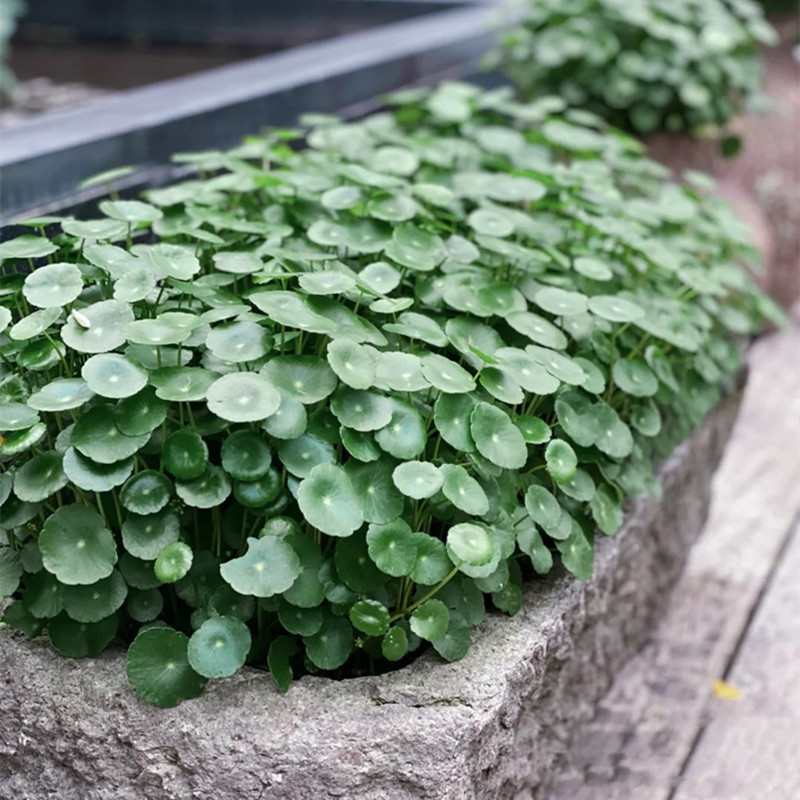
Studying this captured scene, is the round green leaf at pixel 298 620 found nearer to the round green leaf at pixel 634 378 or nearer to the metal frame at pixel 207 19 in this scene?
the round green leaf at pixel 634 378

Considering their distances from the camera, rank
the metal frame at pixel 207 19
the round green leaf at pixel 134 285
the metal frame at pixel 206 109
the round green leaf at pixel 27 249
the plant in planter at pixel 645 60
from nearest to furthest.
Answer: the round green leaf at pixel 134 285
the round green leaf at pixel 27 249
the metal frame at pixel 206 109
the plant in planter at pixel 645 60
the metal frame at pixel 207 19

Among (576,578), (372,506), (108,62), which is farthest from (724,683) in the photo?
(108,62)

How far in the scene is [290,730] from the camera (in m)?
1.44

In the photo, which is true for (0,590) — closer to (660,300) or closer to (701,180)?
(660,300)

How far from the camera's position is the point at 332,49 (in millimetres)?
3854

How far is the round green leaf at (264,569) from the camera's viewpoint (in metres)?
1.44

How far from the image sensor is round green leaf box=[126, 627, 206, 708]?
4.82 feet

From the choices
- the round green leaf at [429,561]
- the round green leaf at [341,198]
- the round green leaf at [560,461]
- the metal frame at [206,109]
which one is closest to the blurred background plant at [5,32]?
the metal frame at [206,109]

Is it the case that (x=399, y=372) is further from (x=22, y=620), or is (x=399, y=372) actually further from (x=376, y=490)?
(x=22, y=620)

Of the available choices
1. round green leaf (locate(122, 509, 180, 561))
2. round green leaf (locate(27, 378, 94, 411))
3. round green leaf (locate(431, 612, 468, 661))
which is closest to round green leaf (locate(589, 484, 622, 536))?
round green leaf (locate(431, 612, 468, 661))

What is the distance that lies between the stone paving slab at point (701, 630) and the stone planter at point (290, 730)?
431 mm

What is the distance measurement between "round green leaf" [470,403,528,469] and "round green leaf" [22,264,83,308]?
0.58 m

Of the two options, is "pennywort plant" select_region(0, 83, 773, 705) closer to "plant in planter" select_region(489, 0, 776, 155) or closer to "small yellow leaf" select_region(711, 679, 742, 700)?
"small yellow leaf" select_region(711, 679, 742, 700)

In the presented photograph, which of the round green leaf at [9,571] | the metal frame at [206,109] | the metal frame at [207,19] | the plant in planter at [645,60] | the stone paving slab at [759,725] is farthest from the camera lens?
the metal frame at [207,19]
